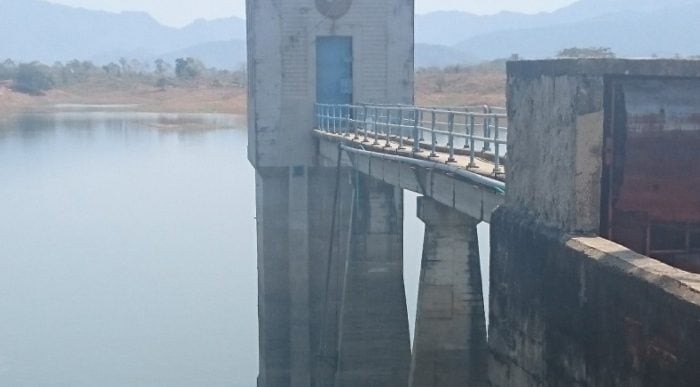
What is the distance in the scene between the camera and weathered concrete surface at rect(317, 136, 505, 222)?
37.7 feet

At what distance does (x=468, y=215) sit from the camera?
12820mm

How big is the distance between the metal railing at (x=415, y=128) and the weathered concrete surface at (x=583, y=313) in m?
2.81

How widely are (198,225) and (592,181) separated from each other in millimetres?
31003

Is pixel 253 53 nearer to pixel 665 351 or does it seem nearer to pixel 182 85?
pixel 665 351

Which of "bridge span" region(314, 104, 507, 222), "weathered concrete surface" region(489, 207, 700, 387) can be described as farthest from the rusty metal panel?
"bridge span" region(314, 104, 507, 222)

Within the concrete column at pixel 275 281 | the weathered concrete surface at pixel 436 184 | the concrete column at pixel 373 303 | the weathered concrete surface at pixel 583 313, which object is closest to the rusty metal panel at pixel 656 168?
the weathered concrete surface at pixel 583 313

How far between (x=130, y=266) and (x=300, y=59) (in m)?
13.5

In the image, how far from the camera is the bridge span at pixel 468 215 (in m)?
6.84

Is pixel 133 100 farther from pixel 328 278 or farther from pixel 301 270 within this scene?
pixel 328 278

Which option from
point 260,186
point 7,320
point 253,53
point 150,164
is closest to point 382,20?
point 253,53

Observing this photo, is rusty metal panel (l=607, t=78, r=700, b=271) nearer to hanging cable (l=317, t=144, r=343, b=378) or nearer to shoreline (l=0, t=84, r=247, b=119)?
hanging cable (l=317, t=144, r=343, b=378)

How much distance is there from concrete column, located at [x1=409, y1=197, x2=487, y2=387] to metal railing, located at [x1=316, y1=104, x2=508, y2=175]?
1028 mm

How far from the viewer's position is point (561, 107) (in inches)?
303

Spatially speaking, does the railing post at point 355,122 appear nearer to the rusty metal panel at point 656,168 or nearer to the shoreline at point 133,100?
the rusty metal panel at point 656,168
